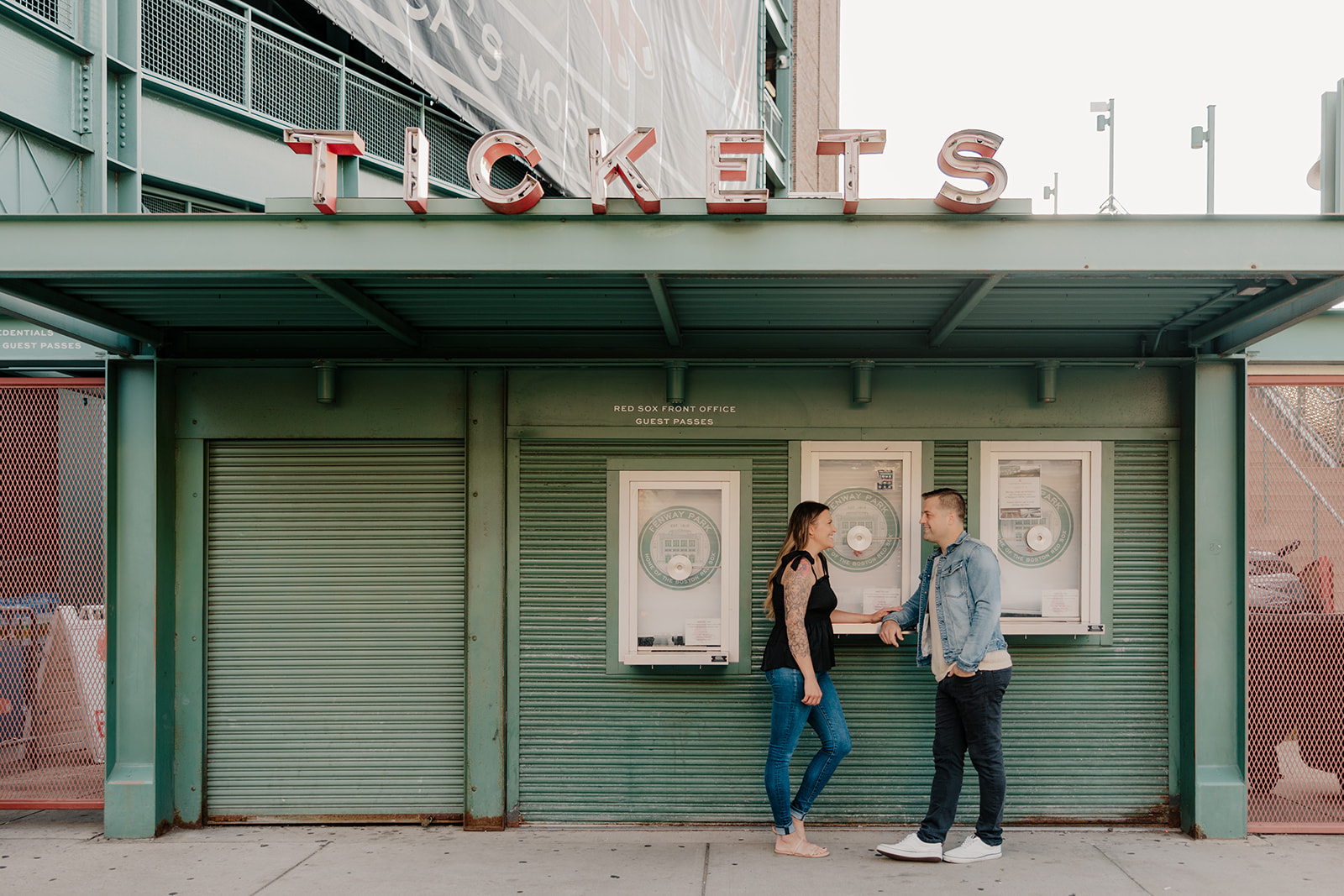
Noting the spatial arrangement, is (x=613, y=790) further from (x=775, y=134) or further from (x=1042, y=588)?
(x=775, y=134)

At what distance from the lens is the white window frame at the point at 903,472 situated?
5.58 metres

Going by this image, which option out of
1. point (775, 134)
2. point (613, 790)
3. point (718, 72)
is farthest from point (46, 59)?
point (775, 134)

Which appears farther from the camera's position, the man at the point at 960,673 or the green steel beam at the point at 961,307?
the man at the point at 960,673

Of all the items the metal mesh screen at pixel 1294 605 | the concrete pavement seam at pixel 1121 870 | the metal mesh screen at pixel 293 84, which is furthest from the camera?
the metal mesh screen at pixel 293 84

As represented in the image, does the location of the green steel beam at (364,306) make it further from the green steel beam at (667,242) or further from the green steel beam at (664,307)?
the green steel beam at (664,307)

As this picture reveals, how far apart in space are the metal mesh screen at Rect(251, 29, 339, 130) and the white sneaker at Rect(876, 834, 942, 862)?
8.56m

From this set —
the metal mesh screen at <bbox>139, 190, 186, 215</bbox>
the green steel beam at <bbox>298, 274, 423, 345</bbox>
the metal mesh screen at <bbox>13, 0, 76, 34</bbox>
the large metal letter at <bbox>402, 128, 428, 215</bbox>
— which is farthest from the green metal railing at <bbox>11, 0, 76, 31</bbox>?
the large metal letter at <bbox>402, 128, 428, 215</bbox>

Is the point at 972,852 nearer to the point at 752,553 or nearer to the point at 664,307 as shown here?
the point at 752,553

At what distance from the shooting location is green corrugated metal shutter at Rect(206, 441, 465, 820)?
18.4 ft

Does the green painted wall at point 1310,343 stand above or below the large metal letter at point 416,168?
below

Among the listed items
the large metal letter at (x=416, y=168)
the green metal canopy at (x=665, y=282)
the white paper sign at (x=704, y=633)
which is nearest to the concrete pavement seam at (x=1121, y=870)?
the white paper sign at (x=704, y=633)

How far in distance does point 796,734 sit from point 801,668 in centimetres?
38

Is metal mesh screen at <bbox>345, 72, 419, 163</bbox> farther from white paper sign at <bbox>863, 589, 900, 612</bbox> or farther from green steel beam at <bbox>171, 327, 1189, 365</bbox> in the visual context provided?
white paper sign at <bbox>863, 589, 900, 612</bbox>

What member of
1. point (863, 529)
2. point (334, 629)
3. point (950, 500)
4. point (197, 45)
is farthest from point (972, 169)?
point (197, 45)
